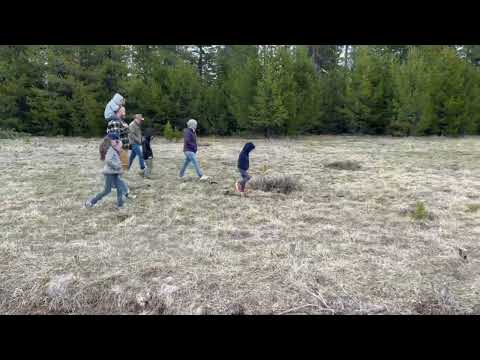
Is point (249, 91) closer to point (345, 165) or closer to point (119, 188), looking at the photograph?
point (345, 165)

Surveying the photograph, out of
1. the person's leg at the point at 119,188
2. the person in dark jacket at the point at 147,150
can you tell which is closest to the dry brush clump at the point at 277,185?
the person in dark jacket at the point at 147,150

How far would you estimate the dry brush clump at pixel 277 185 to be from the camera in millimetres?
7035

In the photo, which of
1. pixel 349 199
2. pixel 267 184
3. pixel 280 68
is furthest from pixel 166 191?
pixel 280 68

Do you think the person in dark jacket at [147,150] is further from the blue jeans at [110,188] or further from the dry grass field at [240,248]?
the blue jeans at [110,188]

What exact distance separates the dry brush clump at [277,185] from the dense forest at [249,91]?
11.9 meters

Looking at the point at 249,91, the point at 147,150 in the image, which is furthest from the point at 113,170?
the point at 249,91

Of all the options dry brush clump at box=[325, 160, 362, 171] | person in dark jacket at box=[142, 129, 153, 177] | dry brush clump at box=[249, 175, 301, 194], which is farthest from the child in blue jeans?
dry brush clump at box=[325, 160, 362, 171]

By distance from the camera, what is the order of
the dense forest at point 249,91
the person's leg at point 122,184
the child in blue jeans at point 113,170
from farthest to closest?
the dense forest at point 249,91 → the person's leg at point 122,184 → the child in blue jeans at point 113,170

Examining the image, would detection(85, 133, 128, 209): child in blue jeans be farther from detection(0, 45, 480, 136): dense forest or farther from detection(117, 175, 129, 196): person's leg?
detection(0, 45, 480, 136): dense forest

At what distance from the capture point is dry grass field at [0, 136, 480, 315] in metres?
3.07

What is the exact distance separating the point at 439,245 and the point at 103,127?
19683 mm

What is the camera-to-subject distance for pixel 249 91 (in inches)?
752

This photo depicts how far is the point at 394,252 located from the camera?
4.03m

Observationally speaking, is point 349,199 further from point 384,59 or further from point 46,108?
point 46,108
